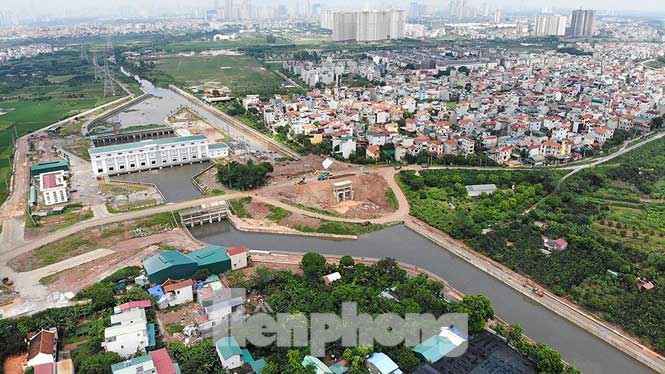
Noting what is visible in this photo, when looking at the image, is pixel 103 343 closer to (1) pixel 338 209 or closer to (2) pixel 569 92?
(1) pixel 338 209

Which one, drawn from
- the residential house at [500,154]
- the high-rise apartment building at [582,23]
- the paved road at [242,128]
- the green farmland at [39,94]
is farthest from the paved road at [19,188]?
the high-rise apartment building at [582,23]

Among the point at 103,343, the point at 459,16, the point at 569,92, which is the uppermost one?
the point at 459,16

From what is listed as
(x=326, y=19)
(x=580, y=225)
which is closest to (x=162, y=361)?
(x=580, y=225)

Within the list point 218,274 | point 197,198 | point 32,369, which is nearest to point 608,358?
point 218,274

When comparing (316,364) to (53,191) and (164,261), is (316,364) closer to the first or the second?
(164,261)

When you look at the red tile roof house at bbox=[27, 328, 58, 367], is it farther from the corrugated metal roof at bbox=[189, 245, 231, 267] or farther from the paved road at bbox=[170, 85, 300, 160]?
the paved road at bbox=[170, 85, 300, 160]

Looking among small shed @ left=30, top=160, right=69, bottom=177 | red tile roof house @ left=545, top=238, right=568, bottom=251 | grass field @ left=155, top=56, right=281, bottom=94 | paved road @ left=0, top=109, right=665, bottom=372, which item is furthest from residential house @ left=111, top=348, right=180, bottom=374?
grass field @ left=155, top=56, right=281, bottom=94
